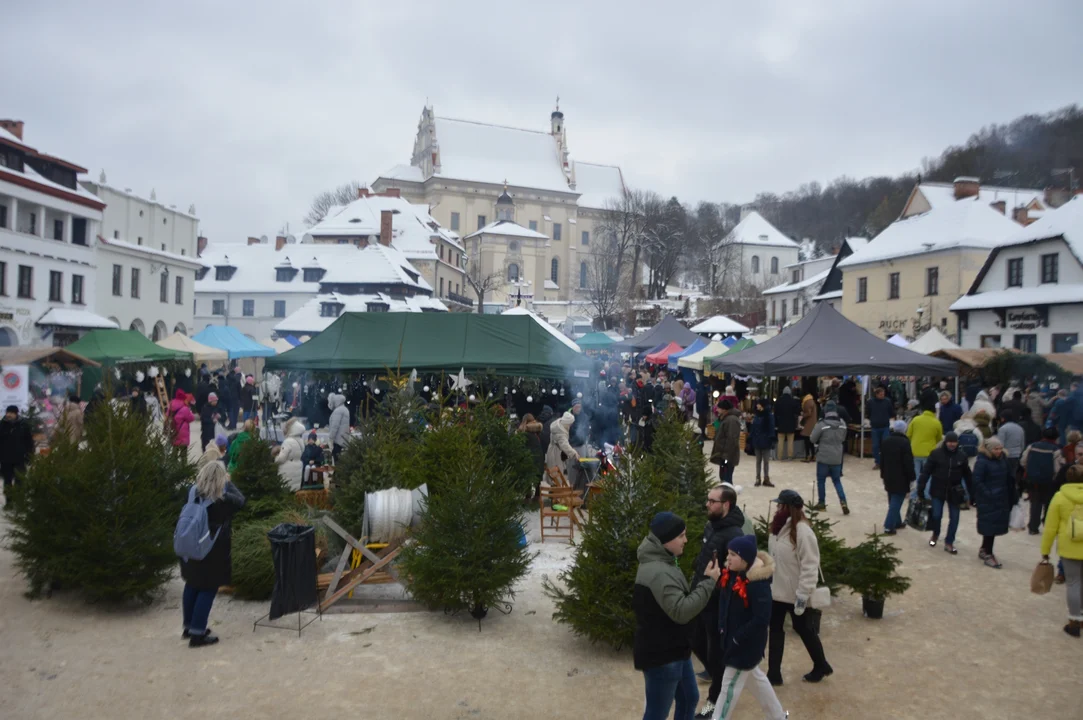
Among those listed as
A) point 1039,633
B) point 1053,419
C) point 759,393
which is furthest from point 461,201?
point 1039,633

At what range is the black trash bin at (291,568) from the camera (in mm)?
6465

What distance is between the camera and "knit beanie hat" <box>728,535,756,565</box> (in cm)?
435

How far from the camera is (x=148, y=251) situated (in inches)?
1515

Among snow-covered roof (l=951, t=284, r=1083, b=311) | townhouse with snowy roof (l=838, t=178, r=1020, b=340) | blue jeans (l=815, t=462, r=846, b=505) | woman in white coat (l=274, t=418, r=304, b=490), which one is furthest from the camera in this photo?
townhouse with snowy roof (l=838, t=178, r=1020, b=340)

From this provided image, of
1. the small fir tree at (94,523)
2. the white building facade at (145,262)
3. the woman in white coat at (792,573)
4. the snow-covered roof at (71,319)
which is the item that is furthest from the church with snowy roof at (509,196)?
the woman in white coat at (792,573)

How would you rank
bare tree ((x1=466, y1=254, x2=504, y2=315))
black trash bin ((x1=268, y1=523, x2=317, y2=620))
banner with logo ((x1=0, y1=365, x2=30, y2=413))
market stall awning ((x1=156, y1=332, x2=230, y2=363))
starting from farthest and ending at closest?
bare tree ((x1=466, y1=254, x2=504, y2=315)), market stall awning ((x1=156, y1=332, x2=230, y2=363)), banner with logo ((x1=0, y1=365, x2=30, y2=413)), black trash bin ((x1=268, y1=523, x2=317, y2=620))

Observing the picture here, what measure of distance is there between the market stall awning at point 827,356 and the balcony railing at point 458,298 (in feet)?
161

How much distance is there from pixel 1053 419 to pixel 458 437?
10.2m

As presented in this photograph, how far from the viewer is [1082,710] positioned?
5.07 metres

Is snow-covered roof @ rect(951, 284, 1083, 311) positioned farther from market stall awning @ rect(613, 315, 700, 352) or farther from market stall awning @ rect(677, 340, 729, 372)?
market stall awning @ rect(677, 340, 729, 372)

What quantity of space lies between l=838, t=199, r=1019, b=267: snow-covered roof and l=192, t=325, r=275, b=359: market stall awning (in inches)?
1010

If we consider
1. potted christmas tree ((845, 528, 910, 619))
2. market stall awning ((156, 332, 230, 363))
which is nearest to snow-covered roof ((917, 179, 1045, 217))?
market stall awning ((156, 332, 230, 363))

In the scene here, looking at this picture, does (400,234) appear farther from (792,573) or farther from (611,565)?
(792,573)

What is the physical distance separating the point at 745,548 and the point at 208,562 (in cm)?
421
